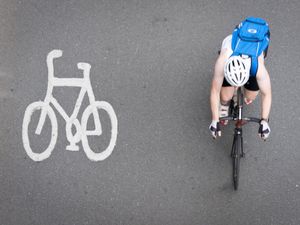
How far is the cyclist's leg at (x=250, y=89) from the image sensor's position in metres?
3.92

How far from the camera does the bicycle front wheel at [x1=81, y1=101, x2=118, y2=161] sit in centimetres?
495

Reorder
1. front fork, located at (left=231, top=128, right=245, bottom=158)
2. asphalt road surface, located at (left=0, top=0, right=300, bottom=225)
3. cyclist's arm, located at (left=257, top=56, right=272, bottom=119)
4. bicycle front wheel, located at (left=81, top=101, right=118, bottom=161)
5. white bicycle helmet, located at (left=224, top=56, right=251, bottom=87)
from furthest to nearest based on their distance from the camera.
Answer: bicycle front wheel, located at (left=81, top=101, right=118, bottom=161), asphalt road surface, located at (left=0, top=0, right=300, bottom=225), front fork, located at (left=231, top=128, right=245, bottom=158), cyclist's arm, located at (left=257, top=56, right=272, bottom=119), white bicycle helmet, located at (left=224, top=56, right=251, bottom=87)

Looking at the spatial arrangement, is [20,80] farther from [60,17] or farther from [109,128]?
[109,128]

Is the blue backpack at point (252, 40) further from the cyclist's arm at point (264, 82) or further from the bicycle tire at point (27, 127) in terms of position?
the bicycle tire at point (27, 127)

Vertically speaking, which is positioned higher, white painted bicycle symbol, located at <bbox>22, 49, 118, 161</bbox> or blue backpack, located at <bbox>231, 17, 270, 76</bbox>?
blue backpack, located at <bbox>231, 17, 270, 76</bbox>

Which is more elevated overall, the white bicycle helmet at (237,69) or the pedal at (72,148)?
the white bicycle helmet at (237,69)

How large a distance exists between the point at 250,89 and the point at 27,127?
3.17m

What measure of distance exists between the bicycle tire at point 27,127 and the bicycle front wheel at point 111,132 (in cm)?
44

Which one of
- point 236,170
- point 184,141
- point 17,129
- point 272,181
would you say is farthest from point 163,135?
point 17,129

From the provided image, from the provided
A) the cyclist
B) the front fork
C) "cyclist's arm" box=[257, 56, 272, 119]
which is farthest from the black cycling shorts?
the front fork

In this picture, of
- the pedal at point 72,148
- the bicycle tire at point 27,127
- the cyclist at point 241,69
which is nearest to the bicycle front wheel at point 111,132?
the pedal at point 72,148

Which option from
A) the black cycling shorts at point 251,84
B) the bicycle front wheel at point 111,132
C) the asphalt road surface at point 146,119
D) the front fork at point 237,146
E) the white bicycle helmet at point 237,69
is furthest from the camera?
the bicycle front wheel at point 111,132

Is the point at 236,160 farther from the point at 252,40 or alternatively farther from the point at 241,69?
the point at 252,40

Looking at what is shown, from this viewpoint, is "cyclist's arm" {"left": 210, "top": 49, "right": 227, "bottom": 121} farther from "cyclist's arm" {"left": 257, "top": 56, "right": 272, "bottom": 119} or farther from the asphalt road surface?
the asphalt road surface
